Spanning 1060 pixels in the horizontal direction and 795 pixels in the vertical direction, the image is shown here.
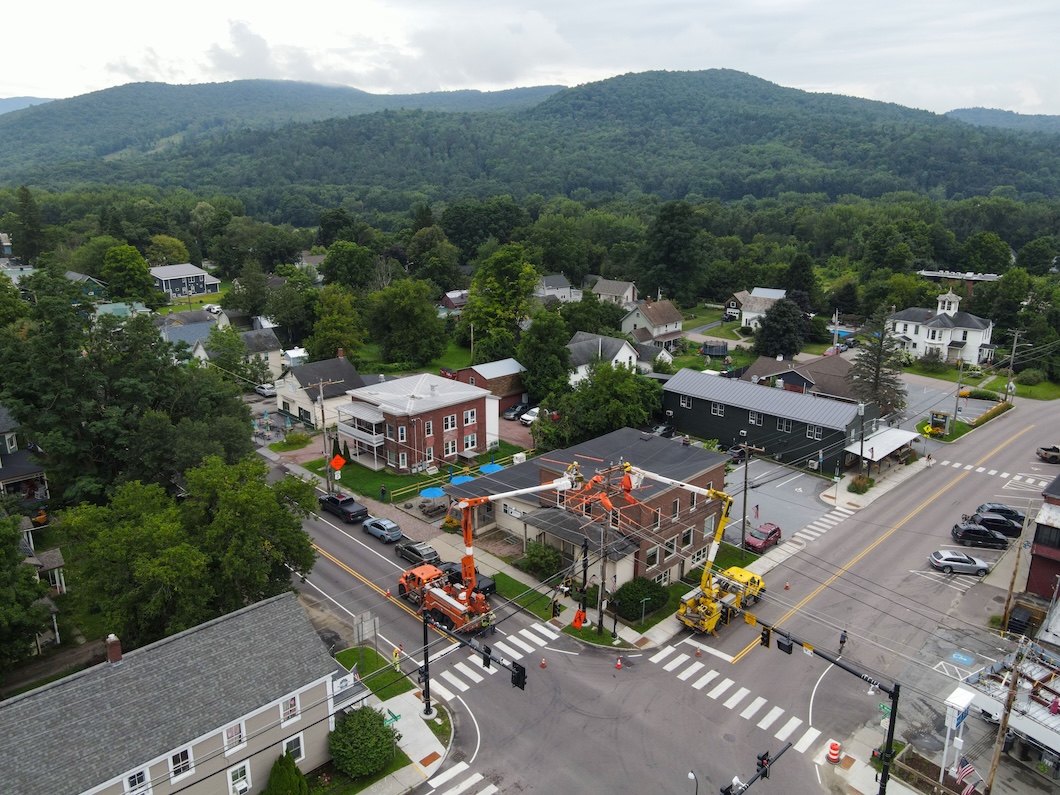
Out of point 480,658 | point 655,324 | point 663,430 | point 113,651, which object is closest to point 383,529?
point 480,658

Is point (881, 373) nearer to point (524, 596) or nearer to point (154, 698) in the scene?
point (524, 596)

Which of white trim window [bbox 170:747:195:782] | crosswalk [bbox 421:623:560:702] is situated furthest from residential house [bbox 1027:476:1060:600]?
white trim window [bbox 170:747:195:782]

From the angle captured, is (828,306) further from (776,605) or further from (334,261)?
(776,605)

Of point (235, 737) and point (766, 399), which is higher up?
point (766, 399)

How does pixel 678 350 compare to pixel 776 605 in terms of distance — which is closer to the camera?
pixel 776 605

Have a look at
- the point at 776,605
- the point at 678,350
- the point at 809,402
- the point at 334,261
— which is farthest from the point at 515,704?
the point at 334,261

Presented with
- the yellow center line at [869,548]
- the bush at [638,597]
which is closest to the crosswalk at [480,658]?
the bush at [638,597]
